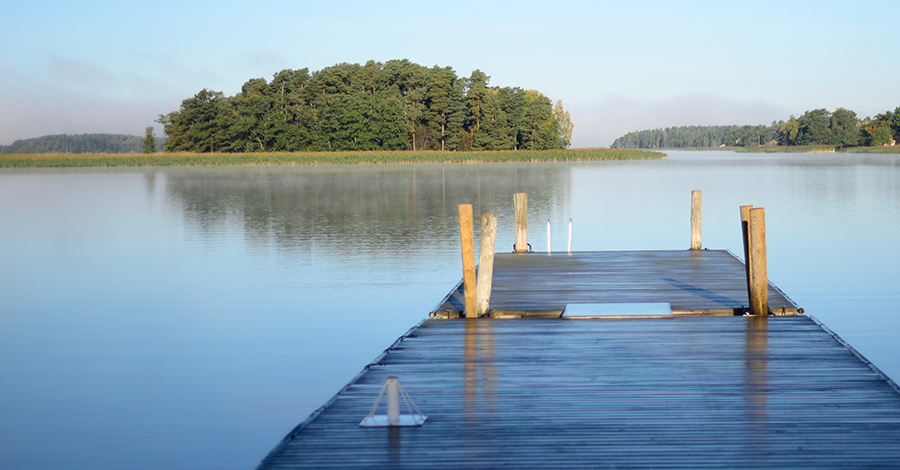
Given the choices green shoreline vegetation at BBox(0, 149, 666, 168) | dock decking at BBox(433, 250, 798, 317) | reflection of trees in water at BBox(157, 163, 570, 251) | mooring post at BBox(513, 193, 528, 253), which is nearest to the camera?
dock decking at BBox(433, 250, 798, 317)

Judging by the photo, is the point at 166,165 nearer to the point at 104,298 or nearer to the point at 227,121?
the point at 227,121

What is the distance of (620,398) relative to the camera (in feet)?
20.2

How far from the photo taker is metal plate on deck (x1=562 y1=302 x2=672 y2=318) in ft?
30.7

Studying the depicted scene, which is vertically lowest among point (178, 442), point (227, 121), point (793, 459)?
point (178, 442)

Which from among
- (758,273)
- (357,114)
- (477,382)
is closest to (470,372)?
(477,382)

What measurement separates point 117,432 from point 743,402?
5.31 meters

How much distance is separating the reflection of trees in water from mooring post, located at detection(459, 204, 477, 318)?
960 centimetres

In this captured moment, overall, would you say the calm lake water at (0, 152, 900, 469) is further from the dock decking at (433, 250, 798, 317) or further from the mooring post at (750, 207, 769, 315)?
the mooring post at (750, 207, 769, 315)

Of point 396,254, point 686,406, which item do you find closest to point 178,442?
point 686,406

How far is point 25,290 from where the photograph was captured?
14.6 meters

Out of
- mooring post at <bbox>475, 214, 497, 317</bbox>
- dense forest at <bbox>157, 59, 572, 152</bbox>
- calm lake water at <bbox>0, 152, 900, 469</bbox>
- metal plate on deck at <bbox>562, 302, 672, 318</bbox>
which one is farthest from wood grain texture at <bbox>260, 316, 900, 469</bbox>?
dense forest at <bbox>157, 59, 572, 152</bbox>

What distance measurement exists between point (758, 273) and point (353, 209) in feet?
70.6

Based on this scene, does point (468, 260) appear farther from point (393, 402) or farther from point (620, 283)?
point (393, 402)

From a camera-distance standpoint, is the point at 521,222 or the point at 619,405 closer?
the point at 619,405
